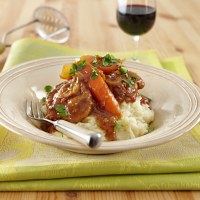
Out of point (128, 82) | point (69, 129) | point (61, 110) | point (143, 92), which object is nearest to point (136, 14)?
point (143, 92)

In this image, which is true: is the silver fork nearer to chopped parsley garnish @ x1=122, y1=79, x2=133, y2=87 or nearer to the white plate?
the white plate

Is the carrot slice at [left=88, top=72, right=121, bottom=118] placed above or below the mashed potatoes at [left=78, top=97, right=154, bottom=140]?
above

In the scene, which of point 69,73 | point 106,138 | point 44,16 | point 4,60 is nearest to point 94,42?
point 44,16

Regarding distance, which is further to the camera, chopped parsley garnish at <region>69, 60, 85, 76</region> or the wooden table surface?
the wooden table surface

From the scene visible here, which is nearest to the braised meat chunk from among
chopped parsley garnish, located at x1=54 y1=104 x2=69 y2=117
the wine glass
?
chopped parsley garnish, located at x1=54 y1=104 x2=69 y2=117

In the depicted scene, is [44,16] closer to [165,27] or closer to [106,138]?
[165,27]

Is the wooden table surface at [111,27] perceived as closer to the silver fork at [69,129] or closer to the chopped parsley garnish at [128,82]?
the chopped parsley garnish at [128,82]

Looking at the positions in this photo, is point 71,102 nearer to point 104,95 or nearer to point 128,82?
point 104,95
